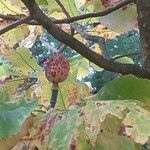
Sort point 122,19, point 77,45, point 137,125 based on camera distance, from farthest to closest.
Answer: point 122,19, point 77,45, point 137,125

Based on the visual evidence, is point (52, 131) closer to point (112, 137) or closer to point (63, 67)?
point (112, 137)

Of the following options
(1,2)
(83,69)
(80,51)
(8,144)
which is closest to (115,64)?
(80,51)

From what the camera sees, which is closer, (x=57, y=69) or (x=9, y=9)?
(x=57, y=69)

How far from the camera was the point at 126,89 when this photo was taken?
1.57 ft

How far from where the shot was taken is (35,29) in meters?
0.92

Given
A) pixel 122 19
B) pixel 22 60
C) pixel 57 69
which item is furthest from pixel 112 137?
pixel 22 60

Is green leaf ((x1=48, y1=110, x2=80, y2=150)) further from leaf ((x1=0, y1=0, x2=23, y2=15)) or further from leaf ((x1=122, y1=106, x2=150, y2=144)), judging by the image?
leaf ((x1=0, y1=0, x2=23, y2=15))

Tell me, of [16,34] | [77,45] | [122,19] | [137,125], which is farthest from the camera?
[16,34]

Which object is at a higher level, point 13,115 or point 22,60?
point 22,60

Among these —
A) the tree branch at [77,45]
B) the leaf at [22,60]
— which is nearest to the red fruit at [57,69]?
the tree branch at [77,45]

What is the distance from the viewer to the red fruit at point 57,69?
0.62 meters

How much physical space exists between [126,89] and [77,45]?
0.26 feet

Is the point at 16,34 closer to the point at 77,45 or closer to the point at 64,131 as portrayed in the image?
the point at 77,45

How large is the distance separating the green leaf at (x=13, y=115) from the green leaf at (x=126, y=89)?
7cm
